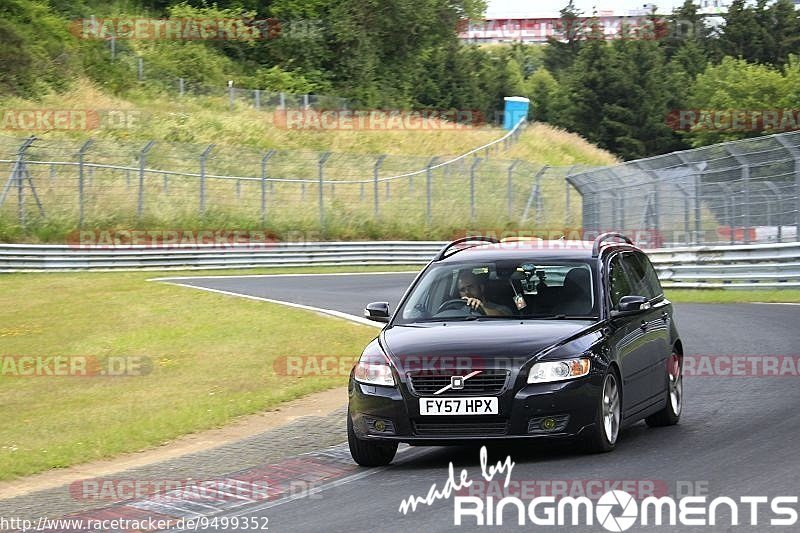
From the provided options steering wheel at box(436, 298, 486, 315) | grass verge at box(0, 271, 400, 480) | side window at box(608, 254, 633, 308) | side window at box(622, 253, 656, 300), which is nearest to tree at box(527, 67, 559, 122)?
grass verge at box(0, 271, 400, 480)

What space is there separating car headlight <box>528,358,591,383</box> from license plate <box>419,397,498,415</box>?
318mm

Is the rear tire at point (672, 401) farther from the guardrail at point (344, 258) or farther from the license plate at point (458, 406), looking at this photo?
the guardrail at point (344, 258)

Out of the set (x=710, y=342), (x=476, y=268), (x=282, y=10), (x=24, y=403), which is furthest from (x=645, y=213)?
(x=282, y=10)

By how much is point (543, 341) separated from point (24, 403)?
7.78 m

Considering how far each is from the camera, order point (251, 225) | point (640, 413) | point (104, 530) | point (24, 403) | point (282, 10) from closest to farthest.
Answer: point (104, 530), point (640, 413), point (24, 403), point (251, 225), point (282, 10)

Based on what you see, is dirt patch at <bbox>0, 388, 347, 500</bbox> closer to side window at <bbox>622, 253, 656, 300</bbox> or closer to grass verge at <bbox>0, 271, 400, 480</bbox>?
grass verge at <bbox>0, 271, 400, 480</bbox>

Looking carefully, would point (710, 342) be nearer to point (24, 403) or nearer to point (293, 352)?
point (293, 352)

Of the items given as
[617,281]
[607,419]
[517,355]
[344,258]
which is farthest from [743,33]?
[517,355]

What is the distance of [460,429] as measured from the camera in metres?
8.84

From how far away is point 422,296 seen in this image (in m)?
10.4

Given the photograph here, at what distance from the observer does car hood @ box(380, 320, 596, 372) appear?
890cm

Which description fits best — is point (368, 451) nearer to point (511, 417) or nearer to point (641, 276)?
point (511, 417)

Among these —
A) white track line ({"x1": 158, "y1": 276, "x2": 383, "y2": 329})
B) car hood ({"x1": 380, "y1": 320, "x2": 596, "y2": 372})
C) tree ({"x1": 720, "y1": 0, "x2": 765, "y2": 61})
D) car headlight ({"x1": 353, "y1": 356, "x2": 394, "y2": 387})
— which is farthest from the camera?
tree ({"x1": 720, "y1": 0, "x2": 765, "y2": 61})

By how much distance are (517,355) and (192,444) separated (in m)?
3.88
